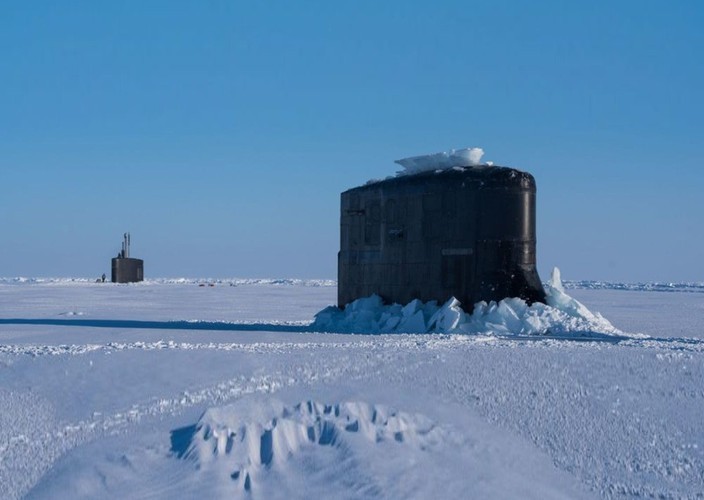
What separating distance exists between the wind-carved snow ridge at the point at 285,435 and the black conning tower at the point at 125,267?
5277 centimetres

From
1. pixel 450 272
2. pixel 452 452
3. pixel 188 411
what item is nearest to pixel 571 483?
pixel 452 452

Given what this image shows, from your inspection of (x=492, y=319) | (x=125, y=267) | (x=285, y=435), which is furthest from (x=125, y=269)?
(x=285, y=435)

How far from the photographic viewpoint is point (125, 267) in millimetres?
58125

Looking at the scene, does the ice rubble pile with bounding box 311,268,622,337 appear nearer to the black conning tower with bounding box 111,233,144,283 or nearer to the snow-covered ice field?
the snow-covered ice field

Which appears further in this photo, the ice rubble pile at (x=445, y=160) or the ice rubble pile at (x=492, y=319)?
the ice rubble pile at (x=445, y=160)

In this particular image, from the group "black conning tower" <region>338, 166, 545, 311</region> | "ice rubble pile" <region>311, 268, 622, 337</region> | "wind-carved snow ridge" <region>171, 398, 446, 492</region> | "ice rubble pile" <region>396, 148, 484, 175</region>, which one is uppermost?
"ice rubble pile" <region>396, 148, 484, 175</region>

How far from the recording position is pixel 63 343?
11.4 meters

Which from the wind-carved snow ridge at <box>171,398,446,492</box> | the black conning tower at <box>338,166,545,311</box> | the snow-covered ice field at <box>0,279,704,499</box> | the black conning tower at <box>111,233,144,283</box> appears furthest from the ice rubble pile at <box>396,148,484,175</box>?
the black conning tower at <box>111,233,144,283</box>

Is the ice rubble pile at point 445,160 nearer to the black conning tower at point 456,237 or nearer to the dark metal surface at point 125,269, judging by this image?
Result: the black conning tower at point 456,237

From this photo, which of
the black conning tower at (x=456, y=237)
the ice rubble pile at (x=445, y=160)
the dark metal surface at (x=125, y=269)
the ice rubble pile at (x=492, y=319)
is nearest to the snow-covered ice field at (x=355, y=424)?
the ice rubble pile at (x=492, y=319)

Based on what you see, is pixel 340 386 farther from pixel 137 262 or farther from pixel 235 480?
pixel 137 262

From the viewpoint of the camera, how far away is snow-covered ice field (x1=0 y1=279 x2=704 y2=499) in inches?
230

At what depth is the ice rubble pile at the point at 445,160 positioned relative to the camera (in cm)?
1448

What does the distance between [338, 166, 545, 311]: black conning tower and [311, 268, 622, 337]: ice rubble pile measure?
0.75 feet
